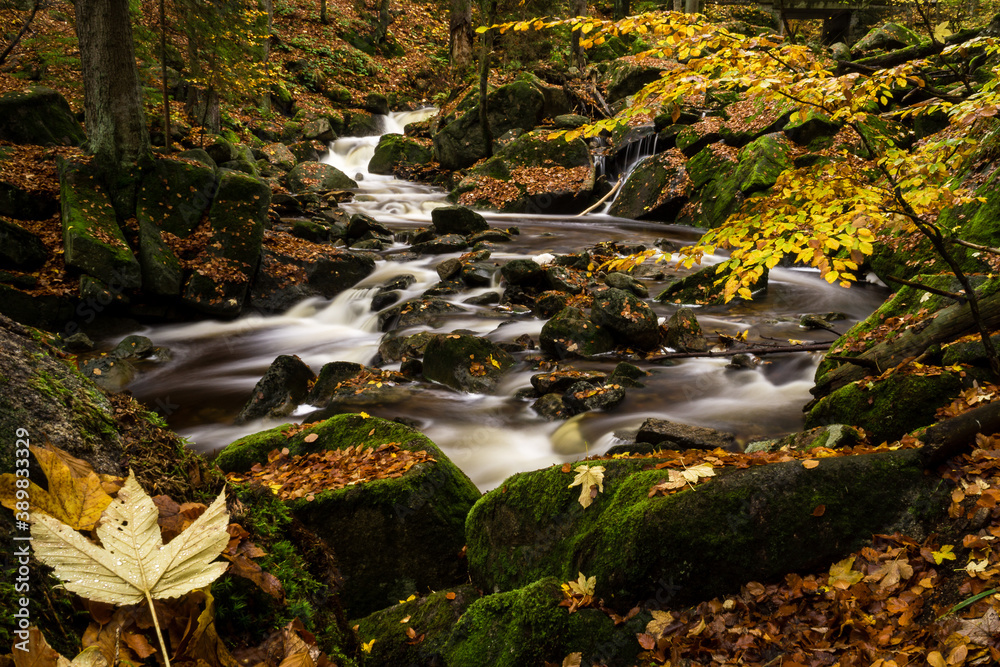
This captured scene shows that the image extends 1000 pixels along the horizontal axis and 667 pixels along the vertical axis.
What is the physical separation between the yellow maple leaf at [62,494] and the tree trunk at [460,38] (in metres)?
29.4

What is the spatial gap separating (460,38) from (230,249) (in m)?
20.8

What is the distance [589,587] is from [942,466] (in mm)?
1971

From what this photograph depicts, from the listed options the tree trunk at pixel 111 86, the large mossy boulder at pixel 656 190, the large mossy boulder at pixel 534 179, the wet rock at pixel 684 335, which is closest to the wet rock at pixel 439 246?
the large mossy boulder at pixel 534 179

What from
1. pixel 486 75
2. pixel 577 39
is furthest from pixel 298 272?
pixel 577 39

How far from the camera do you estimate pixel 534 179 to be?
797 inches

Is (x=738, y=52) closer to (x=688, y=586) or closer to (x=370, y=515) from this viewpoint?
(x=688, y=586)

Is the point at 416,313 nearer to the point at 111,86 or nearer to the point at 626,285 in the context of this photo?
the point at 626,285

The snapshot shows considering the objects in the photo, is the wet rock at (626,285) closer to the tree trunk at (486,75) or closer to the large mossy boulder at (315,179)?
the large mossy boulder at (315,179)

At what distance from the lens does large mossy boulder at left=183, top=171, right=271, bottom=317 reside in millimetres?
11367

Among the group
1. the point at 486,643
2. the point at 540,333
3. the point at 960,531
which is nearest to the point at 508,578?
the point at 486,643

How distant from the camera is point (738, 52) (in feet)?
12.8

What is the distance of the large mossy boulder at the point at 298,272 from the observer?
1233cm

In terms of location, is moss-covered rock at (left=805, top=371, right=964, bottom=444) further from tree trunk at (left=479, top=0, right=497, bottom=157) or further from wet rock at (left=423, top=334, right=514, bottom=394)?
tree trunk at (left=479, top=0, right=497, bottom=157)

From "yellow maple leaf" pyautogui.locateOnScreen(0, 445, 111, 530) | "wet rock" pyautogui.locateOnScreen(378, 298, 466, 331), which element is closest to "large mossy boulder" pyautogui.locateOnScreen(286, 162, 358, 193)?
"wet rock" pyautogui.locateOnScreen(378, 298, 466, 331)
